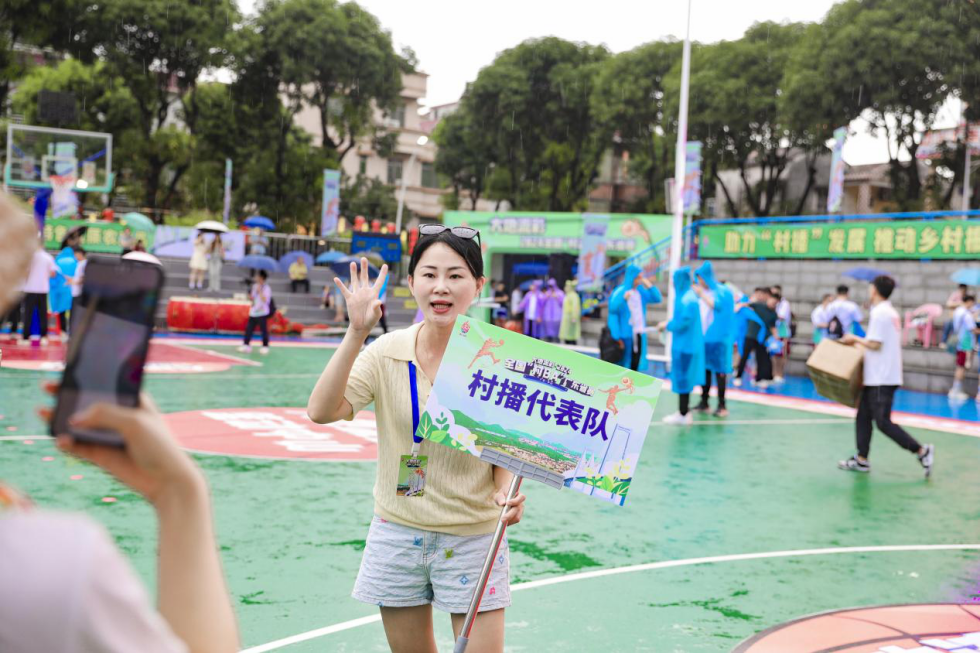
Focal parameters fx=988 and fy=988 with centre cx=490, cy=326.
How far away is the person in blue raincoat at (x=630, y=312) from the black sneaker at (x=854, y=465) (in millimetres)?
4363

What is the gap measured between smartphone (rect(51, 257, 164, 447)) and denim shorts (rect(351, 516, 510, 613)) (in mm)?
1781

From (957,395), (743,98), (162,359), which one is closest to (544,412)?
(162,359)

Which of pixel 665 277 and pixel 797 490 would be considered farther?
pixel 665 277

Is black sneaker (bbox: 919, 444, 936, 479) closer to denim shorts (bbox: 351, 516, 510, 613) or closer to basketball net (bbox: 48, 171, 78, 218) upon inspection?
denim shorts (bbox: 351, 516, 510, 613)

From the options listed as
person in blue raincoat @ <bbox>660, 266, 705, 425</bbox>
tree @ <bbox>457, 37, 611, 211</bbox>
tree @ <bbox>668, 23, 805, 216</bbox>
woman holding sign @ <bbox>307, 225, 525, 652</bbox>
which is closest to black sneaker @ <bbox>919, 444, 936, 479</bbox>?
person in blue raincoat @ <bbox>660, 266, 705, 425</bbox>

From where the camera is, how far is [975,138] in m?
31.5

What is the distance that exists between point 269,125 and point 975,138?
86.9ft

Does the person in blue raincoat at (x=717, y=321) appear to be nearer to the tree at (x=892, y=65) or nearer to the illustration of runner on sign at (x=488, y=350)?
the illustration of runner on sign at (x=488, y=350)

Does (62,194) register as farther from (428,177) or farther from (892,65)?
(428,177)

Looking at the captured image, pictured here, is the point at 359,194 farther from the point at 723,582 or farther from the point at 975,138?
the point at 723,582

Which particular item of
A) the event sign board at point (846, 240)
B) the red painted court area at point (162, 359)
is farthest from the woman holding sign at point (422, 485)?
the event sign board at point (846, 240)

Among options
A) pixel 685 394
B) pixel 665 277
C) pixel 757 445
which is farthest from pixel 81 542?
pixel 665 277

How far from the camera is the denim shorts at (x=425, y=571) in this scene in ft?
8.95

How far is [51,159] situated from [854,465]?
24896 millimetres
